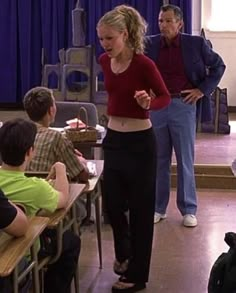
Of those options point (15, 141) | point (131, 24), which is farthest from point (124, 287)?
point (131, 24)

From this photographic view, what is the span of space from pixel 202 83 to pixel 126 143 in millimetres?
1263

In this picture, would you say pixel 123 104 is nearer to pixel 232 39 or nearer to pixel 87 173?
pixel 87 173

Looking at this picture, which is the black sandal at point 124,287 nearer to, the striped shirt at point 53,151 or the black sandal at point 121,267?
the black sandal at point 121,267

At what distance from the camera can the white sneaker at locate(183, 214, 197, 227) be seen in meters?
4.08

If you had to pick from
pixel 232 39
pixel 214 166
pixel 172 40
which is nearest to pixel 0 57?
pixel 232 39

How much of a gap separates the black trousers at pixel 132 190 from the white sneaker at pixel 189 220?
1107mm

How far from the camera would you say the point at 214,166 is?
5.20 meters

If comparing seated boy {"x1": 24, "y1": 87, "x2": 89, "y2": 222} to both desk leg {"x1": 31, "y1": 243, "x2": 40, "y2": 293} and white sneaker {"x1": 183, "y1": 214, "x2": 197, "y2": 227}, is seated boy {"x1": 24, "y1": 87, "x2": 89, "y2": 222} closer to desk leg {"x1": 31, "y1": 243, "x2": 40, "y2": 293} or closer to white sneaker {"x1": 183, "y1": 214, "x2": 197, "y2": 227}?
desk leg {"x1": 31, "y1": 243, "x2": 40, "y2": 293}

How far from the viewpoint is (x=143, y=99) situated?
2615 mm

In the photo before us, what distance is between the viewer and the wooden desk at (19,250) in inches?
71.6

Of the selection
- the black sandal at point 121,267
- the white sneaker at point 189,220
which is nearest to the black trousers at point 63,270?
the black sandal at point 121,267

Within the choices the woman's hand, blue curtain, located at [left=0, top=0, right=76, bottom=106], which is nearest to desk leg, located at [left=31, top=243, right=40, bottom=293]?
the woman's hand

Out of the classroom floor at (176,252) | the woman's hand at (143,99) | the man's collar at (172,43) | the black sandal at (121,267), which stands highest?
Result: the man's collar at (172,43)

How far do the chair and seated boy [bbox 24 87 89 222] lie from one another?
3.58ft
